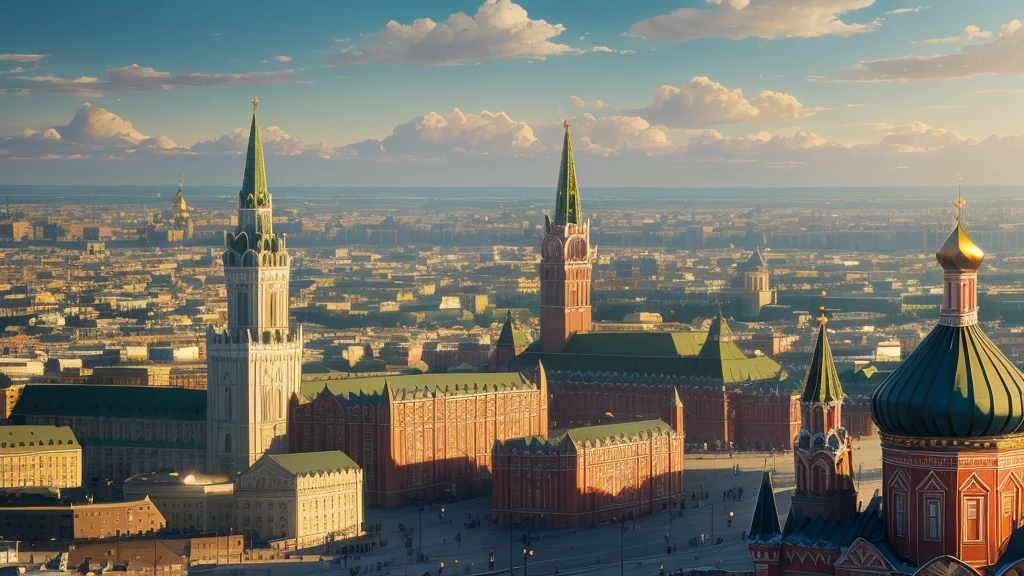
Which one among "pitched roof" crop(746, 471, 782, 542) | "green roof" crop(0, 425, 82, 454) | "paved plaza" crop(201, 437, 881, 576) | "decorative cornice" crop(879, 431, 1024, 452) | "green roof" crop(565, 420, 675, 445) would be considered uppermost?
"decorative cornice" crop(879, 431, 1024, 452)

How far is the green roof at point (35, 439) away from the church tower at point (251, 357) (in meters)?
8.28

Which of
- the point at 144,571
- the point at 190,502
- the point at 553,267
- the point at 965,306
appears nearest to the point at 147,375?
the point at 553,267

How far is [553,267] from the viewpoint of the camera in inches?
6250

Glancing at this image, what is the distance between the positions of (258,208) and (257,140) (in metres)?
4.67

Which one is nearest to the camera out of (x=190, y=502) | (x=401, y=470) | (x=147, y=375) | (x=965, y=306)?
(x=965, y=306)

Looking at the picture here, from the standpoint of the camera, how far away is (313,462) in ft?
373

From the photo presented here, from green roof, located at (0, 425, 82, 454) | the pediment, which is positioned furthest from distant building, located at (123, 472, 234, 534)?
the pediment

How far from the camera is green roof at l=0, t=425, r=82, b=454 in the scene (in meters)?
126

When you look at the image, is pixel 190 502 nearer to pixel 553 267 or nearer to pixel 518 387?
pixel 518 387

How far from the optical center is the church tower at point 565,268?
15750 cm

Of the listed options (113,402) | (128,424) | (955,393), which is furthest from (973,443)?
(113,402)

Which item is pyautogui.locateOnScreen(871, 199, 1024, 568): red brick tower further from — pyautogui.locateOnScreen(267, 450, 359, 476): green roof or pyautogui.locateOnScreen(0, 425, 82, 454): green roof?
pyautogui.locateOnScreen(0, 425, 82, 454): green roof

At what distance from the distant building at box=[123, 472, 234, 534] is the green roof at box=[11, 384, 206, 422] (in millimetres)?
16535

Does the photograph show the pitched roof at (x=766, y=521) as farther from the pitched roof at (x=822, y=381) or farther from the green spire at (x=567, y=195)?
the green spire at (x=567, y=195)
